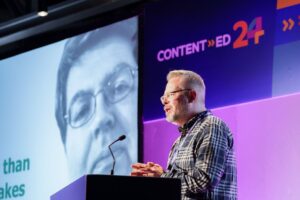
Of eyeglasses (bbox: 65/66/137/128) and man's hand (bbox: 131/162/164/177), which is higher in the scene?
eyeglasses (bbox: 65/66/137/128)

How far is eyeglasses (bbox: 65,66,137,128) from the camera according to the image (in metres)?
4.78

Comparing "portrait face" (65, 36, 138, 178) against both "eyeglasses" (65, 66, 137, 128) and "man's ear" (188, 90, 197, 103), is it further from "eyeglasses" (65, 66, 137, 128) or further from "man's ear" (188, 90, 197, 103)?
"man's ear" (188, 90, 197, 103)

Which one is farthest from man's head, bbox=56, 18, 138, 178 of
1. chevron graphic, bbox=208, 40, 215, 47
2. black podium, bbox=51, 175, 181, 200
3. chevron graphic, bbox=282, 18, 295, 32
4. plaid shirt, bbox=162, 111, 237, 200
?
black podium, bbox=51, 175, 181, 200

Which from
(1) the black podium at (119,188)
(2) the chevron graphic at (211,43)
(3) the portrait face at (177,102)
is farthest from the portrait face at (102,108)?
(1) the black podium at (119,188)

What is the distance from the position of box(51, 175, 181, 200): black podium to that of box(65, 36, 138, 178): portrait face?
77.7 inches

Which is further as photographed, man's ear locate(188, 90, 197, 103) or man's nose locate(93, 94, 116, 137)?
man's nose locate(93, 94, 116, 137)

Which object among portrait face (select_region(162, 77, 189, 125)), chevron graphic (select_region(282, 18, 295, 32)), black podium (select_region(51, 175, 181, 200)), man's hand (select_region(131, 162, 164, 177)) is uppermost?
chevron graphic (select_region(282, 18, 295, 32))

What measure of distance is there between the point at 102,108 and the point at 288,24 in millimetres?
1624

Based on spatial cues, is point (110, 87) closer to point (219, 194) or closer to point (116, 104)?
point (116, 104)

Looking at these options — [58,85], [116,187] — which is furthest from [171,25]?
[116,187]

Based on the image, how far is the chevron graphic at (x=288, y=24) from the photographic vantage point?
3.91m

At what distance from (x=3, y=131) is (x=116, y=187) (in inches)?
135

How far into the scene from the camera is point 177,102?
320 centimetres

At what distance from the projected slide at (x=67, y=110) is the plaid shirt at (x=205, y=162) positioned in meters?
1.61
